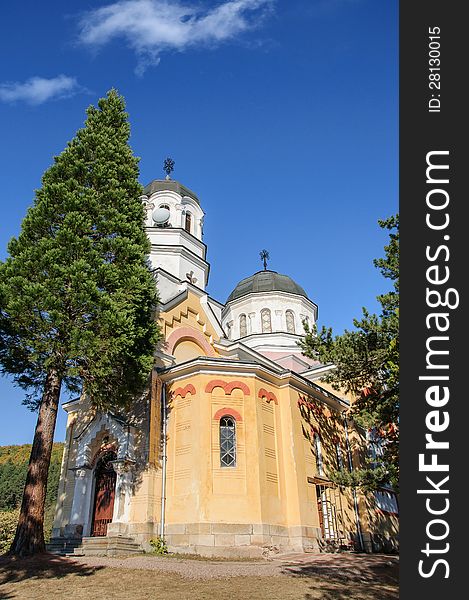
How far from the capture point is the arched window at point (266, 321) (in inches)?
1200

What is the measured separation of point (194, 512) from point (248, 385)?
457cm

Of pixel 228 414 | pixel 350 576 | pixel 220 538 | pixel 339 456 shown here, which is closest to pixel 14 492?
pixel 339 456

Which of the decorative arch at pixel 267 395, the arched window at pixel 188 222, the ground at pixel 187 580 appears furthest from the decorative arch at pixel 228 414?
the arched window at pixel 188 222

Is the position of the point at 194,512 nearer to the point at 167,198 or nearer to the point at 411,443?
the point at 411,443

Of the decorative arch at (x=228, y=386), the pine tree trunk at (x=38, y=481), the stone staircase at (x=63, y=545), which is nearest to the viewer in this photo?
the pine tree trunk at (x=38, y=481)

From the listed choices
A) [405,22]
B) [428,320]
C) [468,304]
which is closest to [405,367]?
[428,320]

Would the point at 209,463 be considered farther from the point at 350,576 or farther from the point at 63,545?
the point at 350,576

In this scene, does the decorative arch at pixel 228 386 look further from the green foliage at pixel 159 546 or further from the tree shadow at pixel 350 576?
the tree shadow at pixel 350 576

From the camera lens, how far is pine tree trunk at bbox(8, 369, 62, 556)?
438 inches

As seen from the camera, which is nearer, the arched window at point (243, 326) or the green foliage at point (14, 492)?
the green foliage at point (14, 492)

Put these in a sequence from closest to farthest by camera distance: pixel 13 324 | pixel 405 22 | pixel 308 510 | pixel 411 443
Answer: pixel 411 443 → pixel 405 22 → pixel 13 324 → pixel 308 510

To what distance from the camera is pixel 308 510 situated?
16891 millimetres

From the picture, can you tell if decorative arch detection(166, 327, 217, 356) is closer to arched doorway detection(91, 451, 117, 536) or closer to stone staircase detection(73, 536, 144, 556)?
arched doorway detection(91, 451, 117, 536)

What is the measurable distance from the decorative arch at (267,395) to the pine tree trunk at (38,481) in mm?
7368
